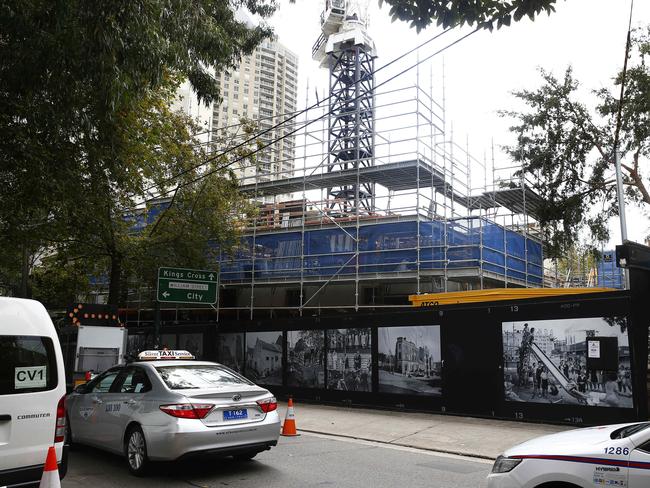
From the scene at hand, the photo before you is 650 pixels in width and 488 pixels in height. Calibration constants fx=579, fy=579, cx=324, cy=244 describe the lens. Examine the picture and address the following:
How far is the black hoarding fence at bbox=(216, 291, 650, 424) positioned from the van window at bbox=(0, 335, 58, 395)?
30.1ft

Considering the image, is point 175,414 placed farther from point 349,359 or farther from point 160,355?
point 349,359

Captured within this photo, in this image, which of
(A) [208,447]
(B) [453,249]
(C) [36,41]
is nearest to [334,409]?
(B) [453,249]

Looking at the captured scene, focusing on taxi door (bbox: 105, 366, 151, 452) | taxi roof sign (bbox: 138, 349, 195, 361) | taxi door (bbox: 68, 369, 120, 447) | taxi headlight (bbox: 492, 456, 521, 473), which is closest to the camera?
taxi headlight (bbox: 492, 456, 521, 473)

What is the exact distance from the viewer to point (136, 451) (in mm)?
7344

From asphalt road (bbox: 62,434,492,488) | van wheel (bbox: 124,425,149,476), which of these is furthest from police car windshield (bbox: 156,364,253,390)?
asphalt road (bbox: 62,434,492,488)

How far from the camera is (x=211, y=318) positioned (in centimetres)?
2650

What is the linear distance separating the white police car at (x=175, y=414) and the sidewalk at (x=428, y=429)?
360 cm

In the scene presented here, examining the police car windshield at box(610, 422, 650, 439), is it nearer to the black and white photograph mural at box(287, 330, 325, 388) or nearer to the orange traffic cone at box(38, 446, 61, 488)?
the orange traffic cone at box(38, 446, 61, 488)

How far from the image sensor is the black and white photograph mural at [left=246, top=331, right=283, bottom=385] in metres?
16.9

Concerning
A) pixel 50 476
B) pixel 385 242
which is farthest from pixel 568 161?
pixel 50 476

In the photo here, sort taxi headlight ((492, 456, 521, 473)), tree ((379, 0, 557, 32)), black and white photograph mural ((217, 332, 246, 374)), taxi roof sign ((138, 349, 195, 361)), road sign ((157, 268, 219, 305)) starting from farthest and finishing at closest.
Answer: black and white photograph mural ((217, 332, 246, 374)), road sign ((157, 268, 219, 305)), taxi roof sign ((138, 349, 195, 361)), tree ((379, 0, 557, 32)), taxi headlight ((492, 456, 521, 473))

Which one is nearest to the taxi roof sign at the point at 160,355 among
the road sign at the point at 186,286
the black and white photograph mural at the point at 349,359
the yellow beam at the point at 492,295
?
the road sign at the point at 186,286

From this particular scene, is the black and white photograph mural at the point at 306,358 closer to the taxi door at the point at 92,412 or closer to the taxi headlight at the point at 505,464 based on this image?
the taxi door at the point at 92,412

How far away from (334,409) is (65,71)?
983 centimetres
